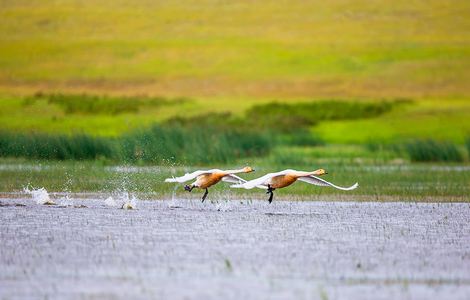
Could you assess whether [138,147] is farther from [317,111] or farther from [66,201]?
[317,111]

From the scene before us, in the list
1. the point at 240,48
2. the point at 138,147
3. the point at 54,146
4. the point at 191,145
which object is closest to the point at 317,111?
the point at 240,48

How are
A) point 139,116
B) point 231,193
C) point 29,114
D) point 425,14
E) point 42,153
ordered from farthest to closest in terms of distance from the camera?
point 425,14 → point 139,116 → point 29,114 → point 42,153 → point 231,193

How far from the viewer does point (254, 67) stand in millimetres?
79750

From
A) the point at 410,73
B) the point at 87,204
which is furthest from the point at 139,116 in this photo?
the point at 87,204

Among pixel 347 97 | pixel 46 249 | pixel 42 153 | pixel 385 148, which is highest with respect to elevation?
pixel 46 249

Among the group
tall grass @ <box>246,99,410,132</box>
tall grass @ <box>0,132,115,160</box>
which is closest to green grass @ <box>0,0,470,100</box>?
tall grass @ <box>246,99,410,132</box>

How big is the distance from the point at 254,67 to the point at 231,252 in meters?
64.2

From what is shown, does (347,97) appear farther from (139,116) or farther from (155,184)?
(155,184)

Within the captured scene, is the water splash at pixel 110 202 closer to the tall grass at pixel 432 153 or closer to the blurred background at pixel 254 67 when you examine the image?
the tall grass at pixel 432 153

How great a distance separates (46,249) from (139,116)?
49.7 metres

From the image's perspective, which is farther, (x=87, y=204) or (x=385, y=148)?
(x=385, y=148)

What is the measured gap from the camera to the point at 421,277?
14.1 meters

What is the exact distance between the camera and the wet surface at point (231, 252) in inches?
518

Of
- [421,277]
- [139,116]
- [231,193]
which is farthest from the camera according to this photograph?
[139,116]
